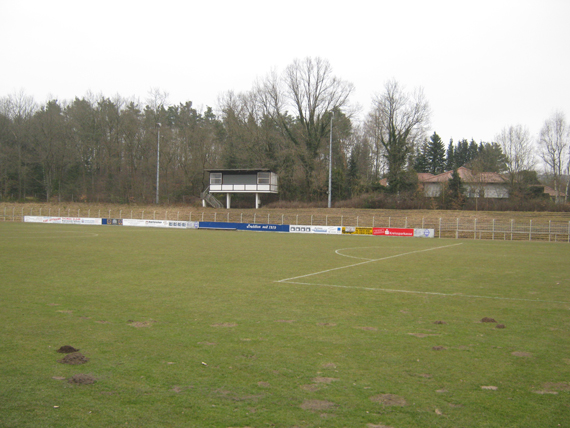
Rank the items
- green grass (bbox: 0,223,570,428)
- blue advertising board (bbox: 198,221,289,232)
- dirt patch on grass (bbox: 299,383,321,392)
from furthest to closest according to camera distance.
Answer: blue advertising board (bbox: 198,221,289,232) < dirt patch on grass (bbox: 299,383,321,392) < green grass (bbox: 0,223,570,428)

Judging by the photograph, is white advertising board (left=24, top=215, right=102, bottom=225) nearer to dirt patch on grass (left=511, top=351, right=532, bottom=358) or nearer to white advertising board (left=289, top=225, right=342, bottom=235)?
white advertising board (left=289, top=225, right=342, bottom=235)

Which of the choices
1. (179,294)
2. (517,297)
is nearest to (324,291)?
(179,294)

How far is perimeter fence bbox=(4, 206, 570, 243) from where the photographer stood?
43.9 m

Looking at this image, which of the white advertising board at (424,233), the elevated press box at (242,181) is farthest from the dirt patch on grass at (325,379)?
the elevated press box at (242,181)

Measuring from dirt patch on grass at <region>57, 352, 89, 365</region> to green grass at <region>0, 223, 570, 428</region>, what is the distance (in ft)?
0.39

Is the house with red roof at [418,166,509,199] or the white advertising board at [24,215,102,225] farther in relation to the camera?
the house with red roof at [418,166,509,199]

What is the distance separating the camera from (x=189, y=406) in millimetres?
4922

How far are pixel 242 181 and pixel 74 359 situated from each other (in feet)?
203

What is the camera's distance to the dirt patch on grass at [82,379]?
5.54 m

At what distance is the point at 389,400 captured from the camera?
205 inches

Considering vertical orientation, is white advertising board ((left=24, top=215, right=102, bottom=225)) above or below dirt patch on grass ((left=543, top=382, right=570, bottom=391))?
above

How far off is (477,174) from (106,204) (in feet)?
181

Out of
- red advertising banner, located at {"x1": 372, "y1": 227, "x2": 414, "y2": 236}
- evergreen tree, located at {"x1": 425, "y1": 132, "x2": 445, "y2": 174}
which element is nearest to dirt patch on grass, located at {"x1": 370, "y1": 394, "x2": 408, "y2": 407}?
red advertising banner, located at {"x1": 372, "y1": 227, "x2": 414, "y2": 236}

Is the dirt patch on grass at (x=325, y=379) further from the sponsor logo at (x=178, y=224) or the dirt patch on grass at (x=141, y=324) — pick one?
the sponsor logo at (x=178, y=224)
